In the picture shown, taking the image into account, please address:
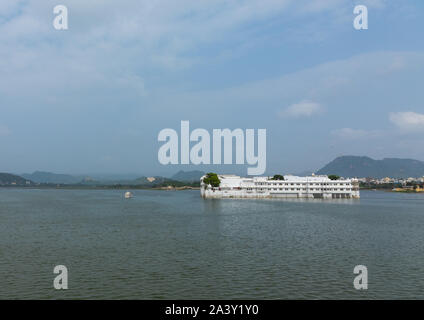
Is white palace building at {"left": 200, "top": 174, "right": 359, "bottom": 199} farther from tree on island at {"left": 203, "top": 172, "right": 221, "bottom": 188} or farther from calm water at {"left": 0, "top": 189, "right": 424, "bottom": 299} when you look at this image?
calm water at {"left": 0, "top": 189, "right": 424, "bottom": 299}

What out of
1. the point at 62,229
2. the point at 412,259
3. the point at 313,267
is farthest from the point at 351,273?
the point at 62,229

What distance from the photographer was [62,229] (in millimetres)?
41625

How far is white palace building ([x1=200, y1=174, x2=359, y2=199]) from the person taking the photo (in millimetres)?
116750

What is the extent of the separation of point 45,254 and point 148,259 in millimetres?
8335


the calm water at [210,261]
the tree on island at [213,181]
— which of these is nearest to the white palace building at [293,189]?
the tree on island at [213,181]

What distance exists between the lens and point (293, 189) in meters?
119

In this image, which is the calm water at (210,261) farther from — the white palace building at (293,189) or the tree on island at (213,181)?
the tree on island at (213,181)

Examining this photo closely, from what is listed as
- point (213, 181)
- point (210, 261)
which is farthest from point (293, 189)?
point (210, 261)

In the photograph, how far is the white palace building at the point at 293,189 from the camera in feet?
383

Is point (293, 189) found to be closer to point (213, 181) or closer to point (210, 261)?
point (213, 181)

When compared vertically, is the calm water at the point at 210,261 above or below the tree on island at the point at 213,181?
below

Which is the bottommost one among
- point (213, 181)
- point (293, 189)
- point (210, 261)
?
point (210, 261)

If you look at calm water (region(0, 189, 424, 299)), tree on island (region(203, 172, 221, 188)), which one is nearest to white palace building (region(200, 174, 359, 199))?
tree on island (region(203, 172, 221, 188))
